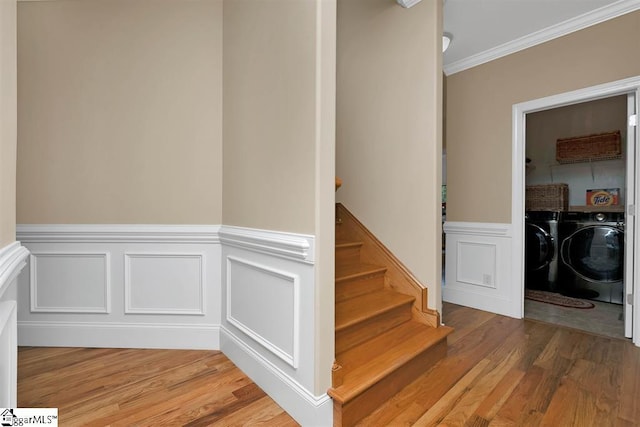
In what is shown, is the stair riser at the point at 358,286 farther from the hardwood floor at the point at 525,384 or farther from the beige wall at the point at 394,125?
the hardwood floor at the point at 525,384

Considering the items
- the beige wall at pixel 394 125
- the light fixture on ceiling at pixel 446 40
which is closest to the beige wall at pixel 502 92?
the light fixture on ceiling at pixel 446 40

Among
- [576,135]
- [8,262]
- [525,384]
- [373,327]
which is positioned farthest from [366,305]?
[576,135]

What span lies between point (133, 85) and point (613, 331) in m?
4.10

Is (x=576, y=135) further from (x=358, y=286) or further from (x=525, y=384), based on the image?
(x=358, y=286)

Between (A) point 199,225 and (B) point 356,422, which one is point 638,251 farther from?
(A) point 199,225

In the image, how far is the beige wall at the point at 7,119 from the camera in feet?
3.07

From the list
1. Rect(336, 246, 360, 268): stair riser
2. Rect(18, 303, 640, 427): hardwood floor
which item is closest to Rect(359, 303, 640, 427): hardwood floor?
Rect(18, 303, 640, 427): hardwood floor

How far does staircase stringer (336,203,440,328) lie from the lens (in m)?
2.22

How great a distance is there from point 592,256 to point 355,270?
2924 mm

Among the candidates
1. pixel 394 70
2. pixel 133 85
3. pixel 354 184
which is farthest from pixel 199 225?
pixel 394 70

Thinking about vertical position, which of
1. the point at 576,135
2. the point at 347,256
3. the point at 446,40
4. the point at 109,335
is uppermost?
the point at 446,40

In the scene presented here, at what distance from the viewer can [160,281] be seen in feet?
7.13

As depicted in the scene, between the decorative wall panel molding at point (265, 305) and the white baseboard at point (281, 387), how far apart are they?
10 cm

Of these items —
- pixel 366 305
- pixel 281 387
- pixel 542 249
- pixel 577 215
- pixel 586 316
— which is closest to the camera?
pixel 281 387
